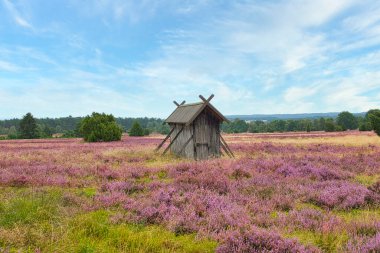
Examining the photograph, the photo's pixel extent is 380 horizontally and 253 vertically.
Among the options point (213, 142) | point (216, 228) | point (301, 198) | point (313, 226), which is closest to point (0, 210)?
point (216, 228)

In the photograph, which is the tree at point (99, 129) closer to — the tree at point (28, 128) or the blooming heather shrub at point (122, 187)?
the tree at point (28, 128)

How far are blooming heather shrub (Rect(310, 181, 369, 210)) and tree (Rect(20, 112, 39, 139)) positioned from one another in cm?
7450

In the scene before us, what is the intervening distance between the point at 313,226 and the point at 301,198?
97.7 inches

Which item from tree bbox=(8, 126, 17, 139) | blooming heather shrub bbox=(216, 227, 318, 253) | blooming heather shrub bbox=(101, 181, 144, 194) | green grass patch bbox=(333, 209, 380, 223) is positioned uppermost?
tree bbox=(8, 126, 17, 139)

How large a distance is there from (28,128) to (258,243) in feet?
254

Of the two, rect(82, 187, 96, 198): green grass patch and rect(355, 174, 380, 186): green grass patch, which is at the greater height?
rect(82, 187, 96, 198): green grass patch

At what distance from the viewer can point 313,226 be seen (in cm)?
612

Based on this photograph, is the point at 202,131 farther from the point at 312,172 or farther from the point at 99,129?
the point at 99,129

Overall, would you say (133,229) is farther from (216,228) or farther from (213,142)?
(213,142)

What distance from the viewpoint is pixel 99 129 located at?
43594 millimetres

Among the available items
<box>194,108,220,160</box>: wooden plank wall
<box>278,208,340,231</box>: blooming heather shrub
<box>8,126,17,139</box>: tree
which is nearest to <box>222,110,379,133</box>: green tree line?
<box>8,126,17,139</box>: tree

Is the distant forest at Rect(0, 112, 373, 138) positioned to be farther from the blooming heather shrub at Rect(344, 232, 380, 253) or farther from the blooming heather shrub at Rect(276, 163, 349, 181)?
the blooming heather shrub at Rect(344, 232, 380, 253)

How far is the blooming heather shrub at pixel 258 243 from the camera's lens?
4730mm

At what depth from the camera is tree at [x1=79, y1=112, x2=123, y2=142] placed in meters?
43.0
